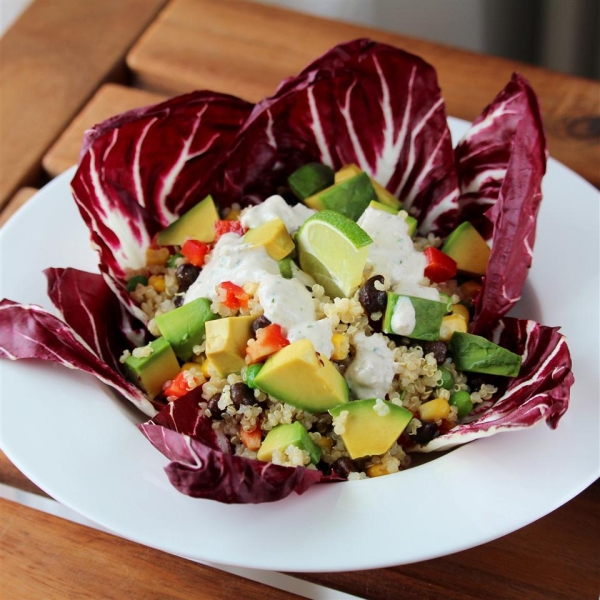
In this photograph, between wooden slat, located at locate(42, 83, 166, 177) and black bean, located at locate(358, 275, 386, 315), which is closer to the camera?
black bean, located at locate(358, 275, 386, 315)

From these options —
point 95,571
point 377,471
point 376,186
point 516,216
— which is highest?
point 516,216

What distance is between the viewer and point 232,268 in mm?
1920

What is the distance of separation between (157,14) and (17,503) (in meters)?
2.07

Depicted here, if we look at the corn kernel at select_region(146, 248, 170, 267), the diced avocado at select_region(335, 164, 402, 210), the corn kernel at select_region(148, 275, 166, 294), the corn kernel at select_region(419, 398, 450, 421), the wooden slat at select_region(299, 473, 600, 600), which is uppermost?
the diced avocado at select_region(335, 164, 402, 210)

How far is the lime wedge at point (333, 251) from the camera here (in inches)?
72.6

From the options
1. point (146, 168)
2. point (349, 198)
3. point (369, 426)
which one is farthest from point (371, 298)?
point (146, 168)

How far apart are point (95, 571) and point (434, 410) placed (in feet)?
2.55

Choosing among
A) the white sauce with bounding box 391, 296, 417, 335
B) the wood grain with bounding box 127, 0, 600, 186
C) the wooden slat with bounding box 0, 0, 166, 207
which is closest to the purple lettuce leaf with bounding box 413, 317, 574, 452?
the white sauce with bounding box 391, 296, 417, 335

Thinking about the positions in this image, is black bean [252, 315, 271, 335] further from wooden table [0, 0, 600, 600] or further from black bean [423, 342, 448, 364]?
wooden table [0, 0, 600, 600]

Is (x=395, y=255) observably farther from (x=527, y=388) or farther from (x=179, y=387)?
(x=179, y=387)

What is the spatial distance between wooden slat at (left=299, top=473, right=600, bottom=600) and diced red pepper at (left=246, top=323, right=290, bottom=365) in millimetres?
455

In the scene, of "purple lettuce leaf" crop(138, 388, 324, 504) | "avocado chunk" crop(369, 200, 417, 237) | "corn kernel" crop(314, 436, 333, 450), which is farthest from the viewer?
"avocado chunk" crop(369, 200, 417, 237)

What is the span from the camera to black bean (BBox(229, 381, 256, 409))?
5.71ft

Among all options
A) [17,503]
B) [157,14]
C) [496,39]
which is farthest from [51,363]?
[496,39]
